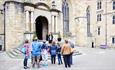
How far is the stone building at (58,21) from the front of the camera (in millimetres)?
25953

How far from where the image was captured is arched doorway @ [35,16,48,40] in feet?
99.6

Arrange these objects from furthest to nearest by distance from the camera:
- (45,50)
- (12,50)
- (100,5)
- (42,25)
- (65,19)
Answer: (100,5), (65,19), (42,25), (12,50), (45,50)

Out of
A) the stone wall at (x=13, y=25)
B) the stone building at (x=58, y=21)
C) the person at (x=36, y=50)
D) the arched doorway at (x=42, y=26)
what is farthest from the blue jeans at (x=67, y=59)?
the arched doorway at (x=42, y=26)

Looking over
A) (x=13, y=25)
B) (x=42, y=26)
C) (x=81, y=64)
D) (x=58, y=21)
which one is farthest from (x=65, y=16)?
(x=81, y=64)

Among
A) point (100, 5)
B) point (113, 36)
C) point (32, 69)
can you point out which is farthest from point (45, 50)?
point (100, 5)

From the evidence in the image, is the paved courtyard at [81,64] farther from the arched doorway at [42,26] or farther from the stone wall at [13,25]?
the arched doorway at [42,26]

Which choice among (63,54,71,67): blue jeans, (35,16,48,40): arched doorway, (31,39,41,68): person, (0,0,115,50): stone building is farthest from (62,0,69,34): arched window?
(31,39,41,68): person

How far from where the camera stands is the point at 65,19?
→ 120 feet

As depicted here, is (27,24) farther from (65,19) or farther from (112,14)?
(112,14)

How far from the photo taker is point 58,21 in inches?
1205

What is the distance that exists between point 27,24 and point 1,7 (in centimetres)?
436

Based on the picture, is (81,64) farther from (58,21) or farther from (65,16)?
(65,16)

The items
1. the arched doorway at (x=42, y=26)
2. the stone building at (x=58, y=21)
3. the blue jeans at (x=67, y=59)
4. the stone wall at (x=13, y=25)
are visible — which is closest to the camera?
the blue jeans at (x=67, y=59)

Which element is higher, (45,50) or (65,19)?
(65,19)
